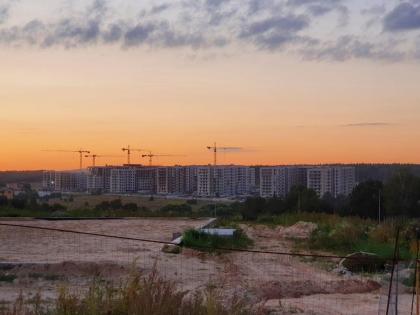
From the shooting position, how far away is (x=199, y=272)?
16.9 metres

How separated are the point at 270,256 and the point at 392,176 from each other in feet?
87.2

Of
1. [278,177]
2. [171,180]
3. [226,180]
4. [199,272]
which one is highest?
[278,177]

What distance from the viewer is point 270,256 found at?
2006 cm

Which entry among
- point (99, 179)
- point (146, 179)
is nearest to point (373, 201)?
point (146, 179)

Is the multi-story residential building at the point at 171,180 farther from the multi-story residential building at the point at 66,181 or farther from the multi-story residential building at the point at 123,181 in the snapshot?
the multi-story residential building at the point at 66,181

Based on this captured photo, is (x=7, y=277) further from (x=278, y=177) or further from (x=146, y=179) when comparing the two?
(x=146, y=179)

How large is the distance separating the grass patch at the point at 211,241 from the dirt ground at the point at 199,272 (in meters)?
0.43

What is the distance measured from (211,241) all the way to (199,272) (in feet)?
16.5

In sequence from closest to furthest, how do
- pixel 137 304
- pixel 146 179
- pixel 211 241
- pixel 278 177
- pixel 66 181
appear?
pixel 137 304, pixel 211 241, pixel 278 177, pixel 146 179, pixel 66 181

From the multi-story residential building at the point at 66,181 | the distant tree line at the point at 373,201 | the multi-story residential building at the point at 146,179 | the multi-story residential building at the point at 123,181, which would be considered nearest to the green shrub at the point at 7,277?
the distant tree line at the point at 373,201

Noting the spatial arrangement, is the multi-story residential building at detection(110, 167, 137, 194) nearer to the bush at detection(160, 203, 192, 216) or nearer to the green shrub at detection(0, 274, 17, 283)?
the bush at detection(160, 203, 192, 216)

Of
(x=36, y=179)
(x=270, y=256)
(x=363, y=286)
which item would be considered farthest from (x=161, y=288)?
(x=36, y=179)

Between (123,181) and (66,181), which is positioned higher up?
(123,181)

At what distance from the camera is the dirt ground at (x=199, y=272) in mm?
13125
